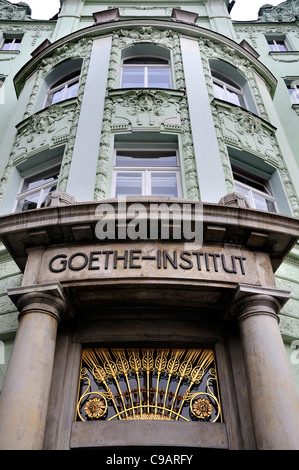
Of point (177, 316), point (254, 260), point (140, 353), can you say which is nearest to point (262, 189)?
point (254, 260)

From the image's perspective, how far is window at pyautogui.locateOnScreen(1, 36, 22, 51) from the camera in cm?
1738

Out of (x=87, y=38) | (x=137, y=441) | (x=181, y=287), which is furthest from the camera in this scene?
(x=87, y=38)

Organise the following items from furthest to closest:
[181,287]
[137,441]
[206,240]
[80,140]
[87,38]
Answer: [87,38] < [80,140] < [206,240] < [181,287] < [137,441]

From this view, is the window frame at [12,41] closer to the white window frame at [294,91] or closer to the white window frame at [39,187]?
the white window frame at [39,187]

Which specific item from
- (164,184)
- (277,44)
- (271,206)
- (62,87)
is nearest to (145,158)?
(164,184)

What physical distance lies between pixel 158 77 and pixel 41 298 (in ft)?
25.4

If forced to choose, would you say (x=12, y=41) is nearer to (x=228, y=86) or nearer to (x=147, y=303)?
(x=228, y=86)

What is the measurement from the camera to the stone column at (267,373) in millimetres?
4809

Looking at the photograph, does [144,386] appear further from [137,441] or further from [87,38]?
[87,38]

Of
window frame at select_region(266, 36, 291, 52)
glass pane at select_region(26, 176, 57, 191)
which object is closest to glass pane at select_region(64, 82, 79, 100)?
glass pane at select_region(26, 176, 57, 191)

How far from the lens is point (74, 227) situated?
6336mm

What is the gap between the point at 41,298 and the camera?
5848mm

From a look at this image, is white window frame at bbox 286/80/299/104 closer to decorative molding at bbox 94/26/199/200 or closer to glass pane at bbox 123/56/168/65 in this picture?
glass pane at bbox 123/56/168/65

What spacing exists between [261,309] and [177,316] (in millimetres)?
1368
